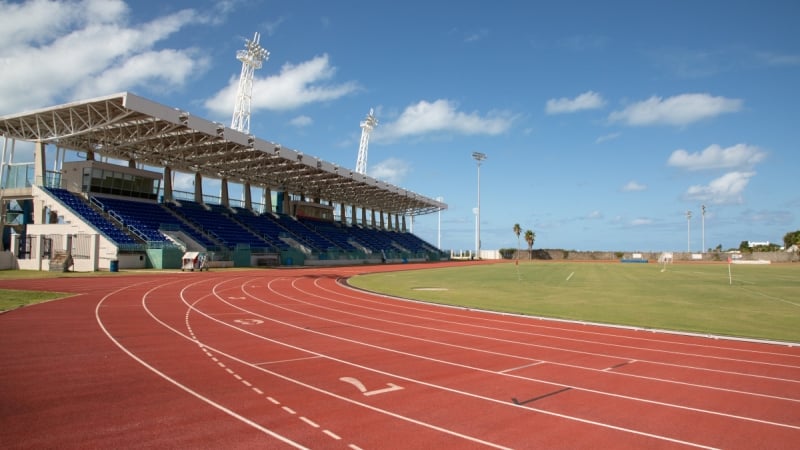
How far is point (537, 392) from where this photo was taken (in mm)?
7848

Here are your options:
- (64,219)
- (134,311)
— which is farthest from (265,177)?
(134,311)

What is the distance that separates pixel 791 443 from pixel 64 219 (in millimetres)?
43547

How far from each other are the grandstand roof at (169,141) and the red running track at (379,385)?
25504 millimetres

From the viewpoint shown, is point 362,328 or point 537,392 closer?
point 537,392

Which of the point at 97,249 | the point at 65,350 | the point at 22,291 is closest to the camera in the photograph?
the point at 65,350

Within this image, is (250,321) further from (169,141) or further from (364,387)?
(169,141)

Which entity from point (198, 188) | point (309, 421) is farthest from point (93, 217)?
point (309, 421)

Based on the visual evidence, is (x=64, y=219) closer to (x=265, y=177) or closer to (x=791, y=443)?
(x=265, y=177)

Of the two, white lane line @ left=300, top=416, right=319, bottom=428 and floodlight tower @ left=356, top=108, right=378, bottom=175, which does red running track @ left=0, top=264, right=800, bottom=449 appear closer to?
white lane line @ left=300, top=416, right=319, bottom=428

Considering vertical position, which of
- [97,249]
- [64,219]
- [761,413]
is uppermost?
[64,219]

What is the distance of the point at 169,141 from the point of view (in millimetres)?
43906

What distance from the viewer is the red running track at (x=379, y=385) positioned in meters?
5.92

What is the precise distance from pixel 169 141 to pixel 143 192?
7487mm

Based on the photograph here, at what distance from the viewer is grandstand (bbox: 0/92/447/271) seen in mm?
36156
